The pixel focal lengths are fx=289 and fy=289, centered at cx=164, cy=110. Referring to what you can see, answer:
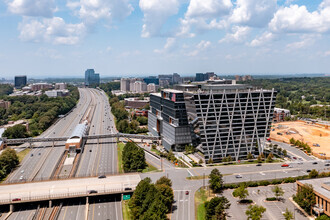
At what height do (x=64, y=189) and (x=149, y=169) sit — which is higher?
(x=64, y=189)

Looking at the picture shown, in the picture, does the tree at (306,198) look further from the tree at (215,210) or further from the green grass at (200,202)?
the green grass at (200,202)

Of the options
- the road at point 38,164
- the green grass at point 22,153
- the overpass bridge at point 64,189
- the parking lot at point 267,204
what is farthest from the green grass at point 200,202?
the green grass at point 22,153

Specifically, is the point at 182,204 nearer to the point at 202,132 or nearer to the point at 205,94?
the point at 202,132

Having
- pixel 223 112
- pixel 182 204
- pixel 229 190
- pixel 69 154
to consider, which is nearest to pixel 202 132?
pixel 223 112

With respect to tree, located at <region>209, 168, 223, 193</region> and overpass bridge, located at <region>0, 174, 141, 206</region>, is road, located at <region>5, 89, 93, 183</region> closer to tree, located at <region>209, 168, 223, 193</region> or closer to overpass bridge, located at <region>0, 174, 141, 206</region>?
overpass bridge, located at <region>0, 174, 141, 206</region>

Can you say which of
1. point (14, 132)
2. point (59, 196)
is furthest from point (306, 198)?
point (14, 132)

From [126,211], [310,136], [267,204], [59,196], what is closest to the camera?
[126,211]

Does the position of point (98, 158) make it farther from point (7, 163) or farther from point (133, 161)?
point (7, 163)
